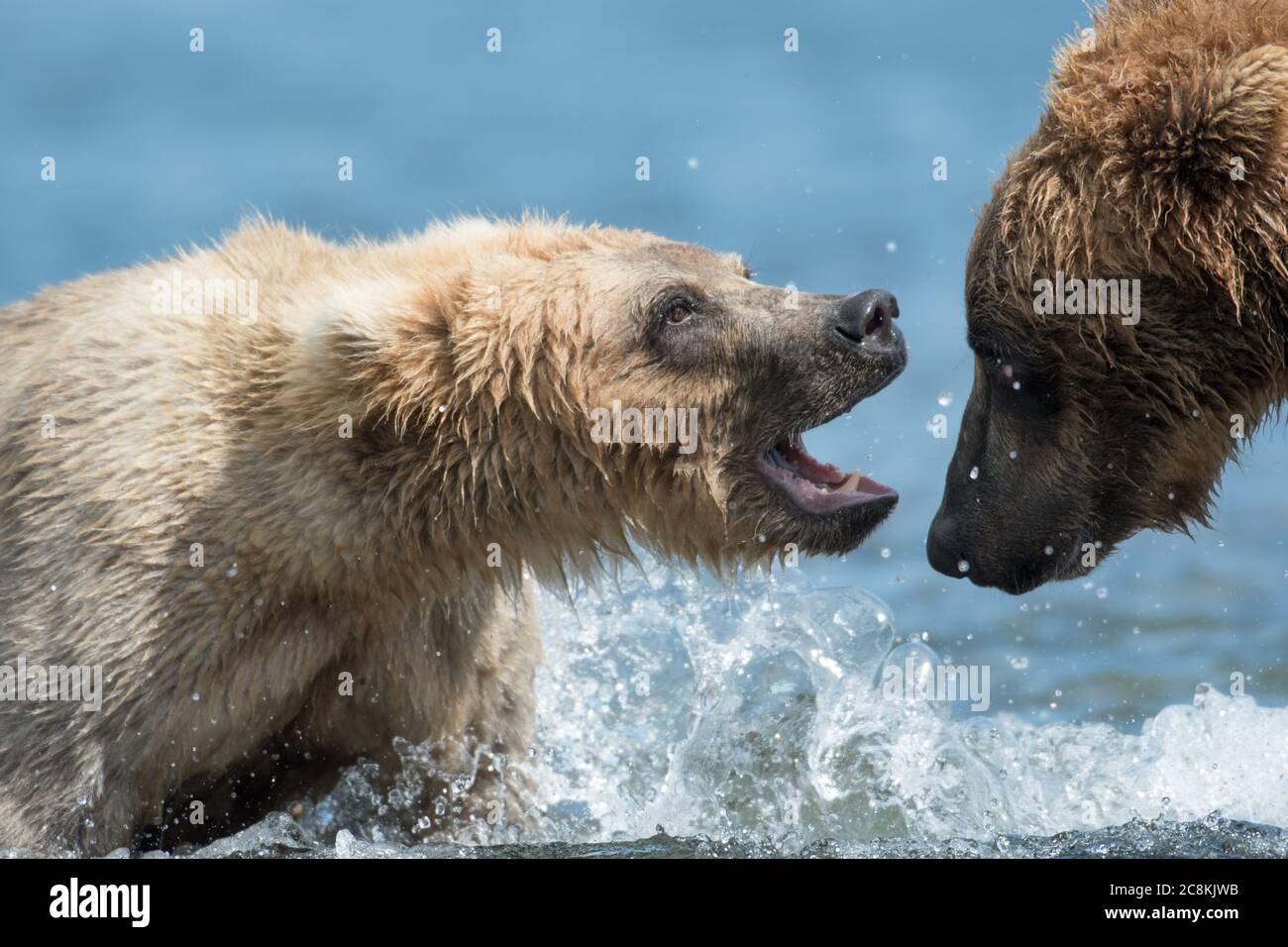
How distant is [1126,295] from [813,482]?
1.09m

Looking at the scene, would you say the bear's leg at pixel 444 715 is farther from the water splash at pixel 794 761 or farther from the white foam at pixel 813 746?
the white foam at pixel 813 746

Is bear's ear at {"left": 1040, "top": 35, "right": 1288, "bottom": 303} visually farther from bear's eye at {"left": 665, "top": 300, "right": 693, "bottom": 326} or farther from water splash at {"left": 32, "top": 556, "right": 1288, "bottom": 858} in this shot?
water splash at {"left": 32, "top": 556, "right": 1288, "bottom": 858}

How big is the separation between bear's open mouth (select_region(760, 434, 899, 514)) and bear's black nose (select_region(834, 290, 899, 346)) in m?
0.42

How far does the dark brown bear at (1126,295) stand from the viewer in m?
4.48

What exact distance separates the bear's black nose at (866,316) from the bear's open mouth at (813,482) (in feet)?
1.37

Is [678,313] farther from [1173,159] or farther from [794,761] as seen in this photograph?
[794,761]

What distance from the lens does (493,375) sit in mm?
4883

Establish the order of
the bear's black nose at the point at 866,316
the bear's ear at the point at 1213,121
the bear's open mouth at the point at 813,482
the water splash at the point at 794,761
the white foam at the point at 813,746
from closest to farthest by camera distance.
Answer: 1. the bear's ear at the point at 1213,121
2. the bear's black nose at the point at 866,316
3. the bear's open mouth at the point at 813,482
4. the water splash at the point at 794,761
5. the white foam at the point at 813,746

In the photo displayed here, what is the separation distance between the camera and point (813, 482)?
208 inches

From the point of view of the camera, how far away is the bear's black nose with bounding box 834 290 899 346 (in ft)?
16.5

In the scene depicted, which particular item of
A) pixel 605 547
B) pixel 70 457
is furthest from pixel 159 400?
pixel 605 547

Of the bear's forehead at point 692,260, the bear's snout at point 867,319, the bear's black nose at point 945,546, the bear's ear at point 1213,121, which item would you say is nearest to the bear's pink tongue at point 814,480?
A: the bear's black nose at point 945,546

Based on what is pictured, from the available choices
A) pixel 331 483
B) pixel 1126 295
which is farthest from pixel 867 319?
pixel 331 483

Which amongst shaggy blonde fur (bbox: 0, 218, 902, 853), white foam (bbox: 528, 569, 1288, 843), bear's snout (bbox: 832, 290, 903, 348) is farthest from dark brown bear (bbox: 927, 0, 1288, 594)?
white foam (bbox: 528, 569, 1288, 843)
